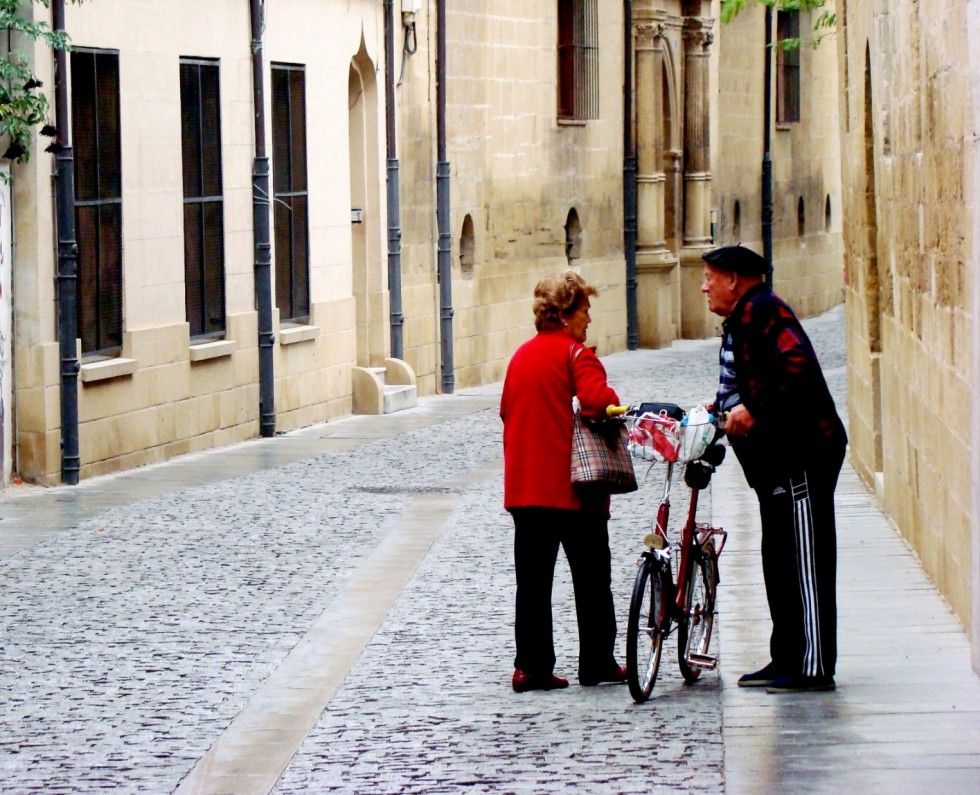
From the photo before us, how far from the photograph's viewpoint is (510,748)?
7.07 meters

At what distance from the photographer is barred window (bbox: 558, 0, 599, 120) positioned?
1156 inches

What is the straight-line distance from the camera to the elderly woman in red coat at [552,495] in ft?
26.0

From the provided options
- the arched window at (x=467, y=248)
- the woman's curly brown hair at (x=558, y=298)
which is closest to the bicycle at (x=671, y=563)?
the woman's curly brown hair at (x=558, y=298)

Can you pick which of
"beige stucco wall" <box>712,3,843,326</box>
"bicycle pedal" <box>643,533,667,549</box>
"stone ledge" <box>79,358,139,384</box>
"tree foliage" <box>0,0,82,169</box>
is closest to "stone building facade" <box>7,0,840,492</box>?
"stone ledge" <box>79,358,139,384</box>

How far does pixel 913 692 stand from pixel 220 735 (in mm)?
2465

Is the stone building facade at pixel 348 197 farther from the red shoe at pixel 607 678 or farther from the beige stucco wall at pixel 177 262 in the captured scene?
the red shoe at pixel 607 678

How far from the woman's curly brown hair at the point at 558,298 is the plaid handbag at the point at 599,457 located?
0.37 metres

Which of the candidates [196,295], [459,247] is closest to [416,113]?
[459,247]

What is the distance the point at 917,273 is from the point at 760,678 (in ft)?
9.96

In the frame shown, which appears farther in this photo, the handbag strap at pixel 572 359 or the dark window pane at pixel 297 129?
the dark window pane at pixel 297 129

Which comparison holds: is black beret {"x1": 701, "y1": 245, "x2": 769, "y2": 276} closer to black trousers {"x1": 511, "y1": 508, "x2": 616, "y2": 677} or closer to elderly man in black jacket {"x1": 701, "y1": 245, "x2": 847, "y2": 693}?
elderly man in black jacket {"x1": 701, "y1": 245, "x2": 847, "y2": 693}

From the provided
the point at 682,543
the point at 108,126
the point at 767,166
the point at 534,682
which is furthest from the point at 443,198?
the point at 682,543

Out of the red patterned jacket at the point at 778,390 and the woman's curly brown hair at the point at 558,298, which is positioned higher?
the woman's curly brown hair at the point at 558,298

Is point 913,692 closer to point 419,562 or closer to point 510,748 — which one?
point 510,748
